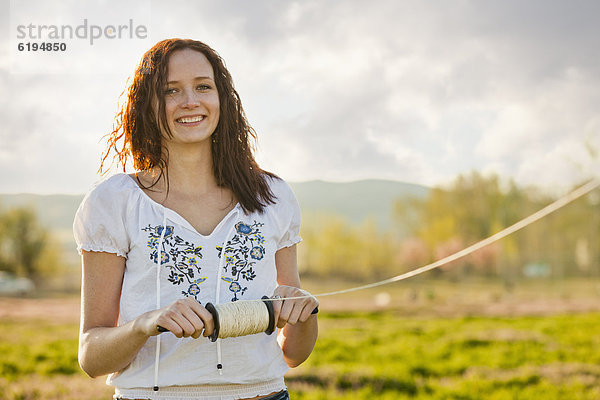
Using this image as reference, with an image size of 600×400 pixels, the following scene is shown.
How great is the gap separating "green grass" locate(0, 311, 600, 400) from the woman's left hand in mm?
3966

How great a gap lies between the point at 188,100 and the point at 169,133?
0.38 feet

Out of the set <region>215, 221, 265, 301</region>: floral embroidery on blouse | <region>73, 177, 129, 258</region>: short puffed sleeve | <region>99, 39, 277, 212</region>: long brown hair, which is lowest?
<region>215, 221, 265, 301</region>: floral embroidery on blouse

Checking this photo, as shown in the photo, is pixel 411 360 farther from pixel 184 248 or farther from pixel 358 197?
pixel 358 197

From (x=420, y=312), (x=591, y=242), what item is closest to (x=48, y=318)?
(x=420, y=312)

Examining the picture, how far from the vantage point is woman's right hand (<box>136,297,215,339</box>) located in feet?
4.78

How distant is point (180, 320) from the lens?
146cm

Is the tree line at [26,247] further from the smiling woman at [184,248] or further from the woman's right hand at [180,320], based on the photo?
the woman's right hand at [180,320]

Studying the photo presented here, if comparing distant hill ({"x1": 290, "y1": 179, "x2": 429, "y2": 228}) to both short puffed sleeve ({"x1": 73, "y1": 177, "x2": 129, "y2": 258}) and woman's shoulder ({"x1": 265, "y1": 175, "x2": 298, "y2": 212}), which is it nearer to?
woman's shoulder ({"x1": 265, "y1": 175, "x2": 298, "y2": 212})

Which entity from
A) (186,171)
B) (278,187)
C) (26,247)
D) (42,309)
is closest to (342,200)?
(42,309)

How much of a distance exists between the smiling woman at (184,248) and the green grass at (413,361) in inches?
156

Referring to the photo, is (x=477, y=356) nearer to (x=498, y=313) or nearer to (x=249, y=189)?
(x=498, y=313)

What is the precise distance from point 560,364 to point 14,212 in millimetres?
13077

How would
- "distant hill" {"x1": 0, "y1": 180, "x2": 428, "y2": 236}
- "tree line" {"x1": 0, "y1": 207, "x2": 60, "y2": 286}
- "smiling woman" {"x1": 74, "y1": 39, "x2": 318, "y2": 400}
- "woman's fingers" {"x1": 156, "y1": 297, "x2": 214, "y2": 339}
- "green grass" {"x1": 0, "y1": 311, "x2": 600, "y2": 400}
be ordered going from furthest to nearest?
"tree line" {"x1": 0, "y1": 207, "x2": 60, "y2": 286} < "distant hill" {"x1": 0, "y1": 180, "x2": 428, "y2": 236} < "green grass" {"x1": 0, "y1": 311, "x2": 600, "y2": 400} < "smiling woman" {"x1": 74, "y1": 39, "x2": 318, "y2": 400} < "woman's fingers" {"x1": 156, "y1": 297, "x2": 214, "y2": 339}

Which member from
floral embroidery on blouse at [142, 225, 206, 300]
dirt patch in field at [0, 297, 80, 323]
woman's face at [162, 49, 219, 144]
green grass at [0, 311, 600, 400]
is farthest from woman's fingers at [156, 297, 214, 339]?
dirt patch in field at [0, 297, 80, 323]
